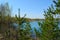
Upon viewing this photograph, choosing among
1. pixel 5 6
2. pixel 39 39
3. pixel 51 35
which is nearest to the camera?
pixel 51 35

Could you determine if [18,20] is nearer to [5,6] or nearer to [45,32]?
[45,32]

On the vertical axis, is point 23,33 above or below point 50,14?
below

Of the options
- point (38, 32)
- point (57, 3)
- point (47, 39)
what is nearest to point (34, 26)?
point (38, 32)

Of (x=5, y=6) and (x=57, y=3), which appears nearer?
(x=57, y=3)

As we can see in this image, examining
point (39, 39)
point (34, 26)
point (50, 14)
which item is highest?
point (50, 14)

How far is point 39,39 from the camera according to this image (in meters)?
13.3

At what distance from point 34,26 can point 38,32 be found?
0.58m

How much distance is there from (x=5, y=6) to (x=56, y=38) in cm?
1824

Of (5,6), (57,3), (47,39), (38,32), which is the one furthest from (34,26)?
(5,6)

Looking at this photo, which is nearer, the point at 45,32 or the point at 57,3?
the point at 45,32

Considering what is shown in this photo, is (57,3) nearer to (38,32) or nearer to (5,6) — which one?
(38,32)

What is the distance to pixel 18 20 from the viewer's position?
12.4 m

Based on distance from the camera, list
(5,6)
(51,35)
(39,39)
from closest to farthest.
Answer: (51,35) < (39,39) < (5,6)

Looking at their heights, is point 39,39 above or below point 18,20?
below
